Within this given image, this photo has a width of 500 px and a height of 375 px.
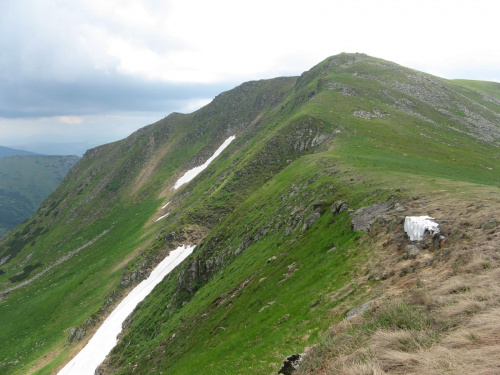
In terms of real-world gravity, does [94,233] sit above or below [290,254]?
below

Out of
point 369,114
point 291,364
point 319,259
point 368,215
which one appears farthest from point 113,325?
point 369,114

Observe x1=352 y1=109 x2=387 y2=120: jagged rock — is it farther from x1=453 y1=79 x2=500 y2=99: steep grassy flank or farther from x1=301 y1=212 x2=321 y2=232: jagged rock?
x1=453 y1=79 x2=500 y2=99: steep grassy flank

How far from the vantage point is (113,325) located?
183ft

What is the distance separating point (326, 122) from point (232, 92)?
137864 mm

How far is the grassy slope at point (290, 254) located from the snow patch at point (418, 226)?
10.4 feet

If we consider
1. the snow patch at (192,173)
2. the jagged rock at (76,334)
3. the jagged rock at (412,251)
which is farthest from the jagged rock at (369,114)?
the jagged rock at (76,334)

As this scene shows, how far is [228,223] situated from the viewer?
173 ft

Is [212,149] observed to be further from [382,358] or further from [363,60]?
[382,358]

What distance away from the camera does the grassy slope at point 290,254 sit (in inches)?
769

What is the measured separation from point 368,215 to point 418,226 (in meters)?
6.10

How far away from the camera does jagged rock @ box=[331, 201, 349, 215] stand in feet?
94.0

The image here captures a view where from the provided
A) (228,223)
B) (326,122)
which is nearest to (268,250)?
(228,223)

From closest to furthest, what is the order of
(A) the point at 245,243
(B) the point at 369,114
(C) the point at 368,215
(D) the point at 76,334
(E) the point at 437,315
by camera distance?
(E) the point at 437,315, (C) the point at 368,215, (A) the point at 245,243, (D) the point at 76,334, (B) the point at 369,114

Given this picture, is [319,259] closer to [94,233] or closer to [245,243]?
[245,243]
